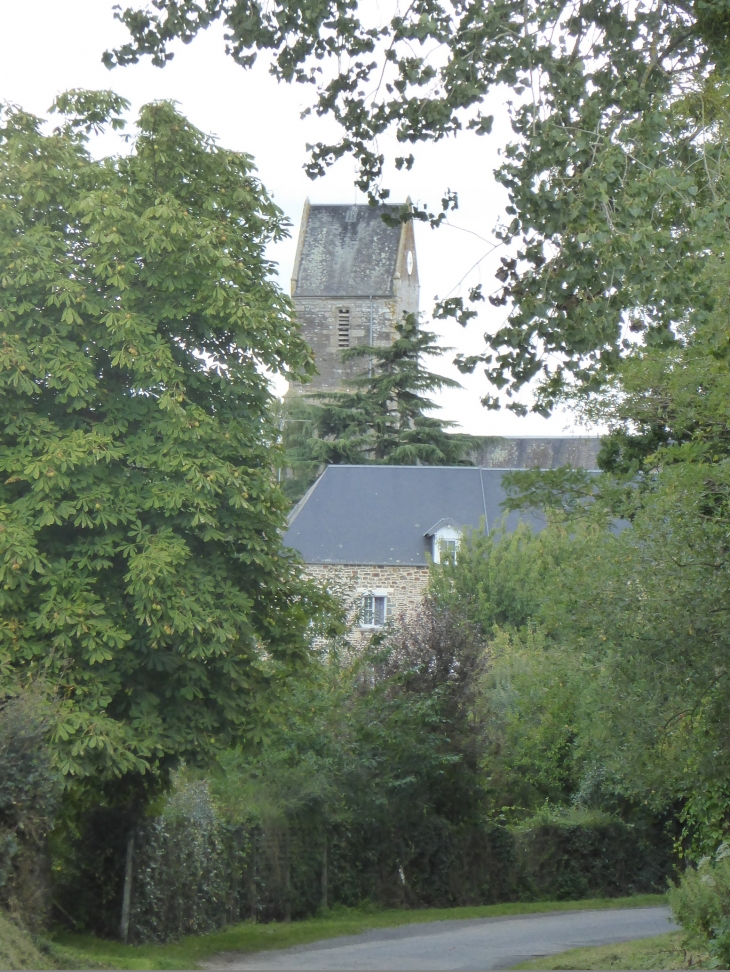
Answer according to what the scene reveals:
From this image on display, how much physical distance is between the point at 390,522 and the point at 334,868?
2336 cm

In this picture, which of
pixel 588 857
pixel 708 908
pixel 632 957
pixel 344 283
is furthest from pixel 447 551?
pixel 344 283

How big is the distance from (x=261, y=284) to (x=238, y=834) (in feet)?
26.9

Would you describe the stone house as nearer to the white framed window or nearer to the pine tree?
the white framed window

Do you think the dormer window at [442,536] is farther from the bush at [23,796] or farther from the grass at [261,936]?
the bush at [23,796]

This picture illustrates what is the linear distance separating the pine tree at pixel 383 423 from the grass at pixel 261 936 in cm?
2827

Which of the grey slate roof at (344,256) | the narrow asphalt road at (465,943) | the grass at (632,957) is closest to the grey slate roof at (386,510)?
the narrow asphalt road at (465,943)

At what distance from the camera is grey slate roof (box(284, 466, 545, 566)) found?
42.1 metres

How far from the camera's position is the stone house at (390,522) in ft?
137

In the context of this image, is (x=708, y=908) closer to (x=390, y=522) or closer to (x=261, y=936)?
(x=261, y=936)

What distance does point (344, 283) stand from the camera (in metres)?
75.2

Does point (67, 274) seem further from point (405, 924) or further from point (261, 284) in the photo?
point (405, 924)

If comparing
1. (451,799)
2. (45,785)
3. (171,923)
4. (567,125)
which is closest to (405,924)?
(451,799)

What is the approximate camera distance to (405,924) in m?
19.2

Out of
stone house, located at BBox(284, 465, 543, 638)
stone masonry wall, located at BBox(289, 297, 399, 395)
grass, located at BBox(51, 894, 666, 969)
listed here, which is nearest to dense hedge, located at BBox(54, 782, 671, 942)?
grass, located at BBox(51, 894, 666, 969)
